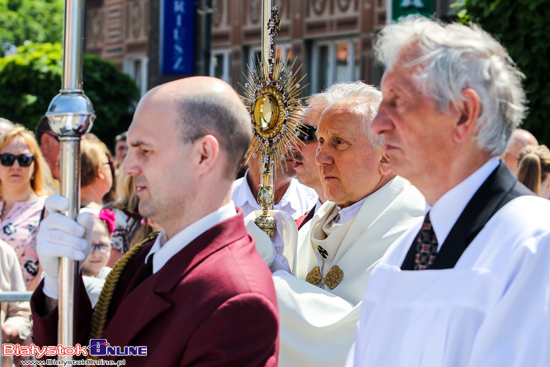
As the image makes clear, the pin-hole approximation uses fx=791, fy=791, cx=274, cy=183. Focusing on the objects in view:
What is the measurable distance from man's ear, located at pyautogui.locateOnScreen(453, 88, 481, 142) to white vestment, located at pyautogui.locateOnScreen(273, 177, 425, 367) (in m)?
1.12

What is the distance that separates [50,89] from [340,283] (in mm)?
15916

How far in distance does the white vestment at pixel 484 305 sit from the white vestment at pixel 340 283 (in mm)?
850

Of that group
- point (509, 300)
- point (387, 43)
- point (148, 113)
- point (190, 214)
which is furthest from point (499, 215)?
point (148, 113)

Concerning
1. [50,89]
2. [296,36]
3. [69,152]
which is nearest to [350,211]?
[69,152]

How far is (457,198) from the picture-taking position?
2.12m

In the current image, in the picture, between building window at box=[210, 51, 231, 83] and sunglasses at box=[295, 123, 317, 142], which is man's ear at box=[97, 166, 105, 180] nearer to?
sunglasses at box=[295, 123, 317, 142]

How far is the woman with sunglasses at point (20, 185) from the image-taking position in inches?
195

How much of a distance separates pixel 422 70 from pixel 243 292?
2.52 ft

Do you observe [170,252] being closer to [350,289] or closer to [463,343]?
[463,343]

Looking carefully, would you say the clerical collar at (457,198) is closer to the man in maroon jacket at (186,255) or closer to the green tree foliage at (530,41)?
the man in maroon jacket at (186,255)

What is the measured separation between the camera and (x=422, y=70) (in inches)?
84.6

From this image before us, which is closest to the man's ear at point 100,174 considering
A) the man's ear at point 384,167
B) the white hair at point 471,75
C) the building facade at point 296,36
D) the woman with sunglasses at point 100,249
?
the woman with sunglasses at point 100,249

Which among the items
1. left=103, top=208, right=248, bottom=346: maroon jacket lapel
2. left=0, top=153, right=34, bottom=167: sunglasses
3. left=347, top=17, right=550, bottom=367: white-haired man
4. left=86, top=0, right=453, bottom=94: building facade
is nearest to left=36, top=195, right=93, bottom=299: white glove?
left=103, top=208, right=248, bottom=346: maroon jacket lapel

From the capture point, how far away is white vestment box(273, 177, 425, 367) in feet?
9.93
